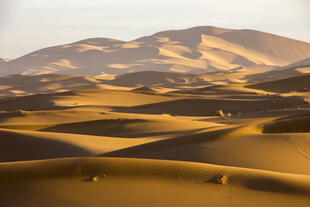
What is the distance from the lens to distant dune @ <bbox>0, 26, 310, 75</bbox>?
10525 centimetres

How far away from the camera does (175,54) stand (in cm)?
11894

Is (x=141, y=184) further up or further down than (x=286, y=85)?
further up

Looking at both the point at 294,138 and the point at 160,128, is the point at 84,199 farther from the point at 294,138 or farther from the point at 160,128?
the point at 160,128

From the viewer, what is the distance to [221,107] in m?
19.7

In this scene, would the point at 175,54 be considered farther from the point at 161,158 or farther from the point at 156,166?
the point at 156,166

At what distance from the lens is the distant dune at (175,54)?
345ft

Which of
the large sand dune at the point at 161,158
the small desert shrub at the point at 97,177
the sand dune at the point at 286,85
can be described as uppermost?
the small desert shrub at the point at 97,177

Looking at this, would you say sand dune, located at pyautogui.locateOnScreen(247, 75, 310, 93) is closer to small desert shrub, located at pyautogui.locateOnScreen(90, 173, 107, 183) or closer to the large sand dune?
the large sand dune

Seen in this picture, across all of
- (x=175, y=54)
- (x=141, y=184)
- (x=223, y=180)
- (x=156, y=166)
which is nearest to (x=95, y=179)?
(x=141, y=184)

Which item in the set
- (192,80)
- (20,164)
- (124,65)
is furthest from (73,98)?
(124,65)

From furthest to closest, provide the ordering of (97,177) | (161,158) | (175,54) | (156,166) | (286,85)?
1. (175,54)
2. (286,85)
3. (161,158)
4. (156,166)
5. (97,177)

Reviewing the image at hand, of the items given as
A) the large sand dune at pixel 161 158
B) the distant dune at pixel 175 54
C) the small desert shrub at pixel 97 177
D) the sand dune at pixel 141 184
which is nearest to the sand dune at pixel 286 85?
the large sand dune at pixel 161 158

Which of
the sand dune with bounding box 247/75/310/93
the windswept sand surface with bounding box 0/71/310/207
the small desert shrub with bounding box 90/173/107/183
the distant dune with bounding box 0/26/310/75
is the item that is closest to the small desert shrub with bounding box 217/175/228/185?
the windswept sand surface with bounding box 0/71/310/207

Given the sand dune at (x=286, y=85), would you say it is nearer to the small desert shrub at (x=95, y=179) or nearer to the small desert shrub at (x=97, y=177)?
the small desert shrub at (x=97, y=177)
